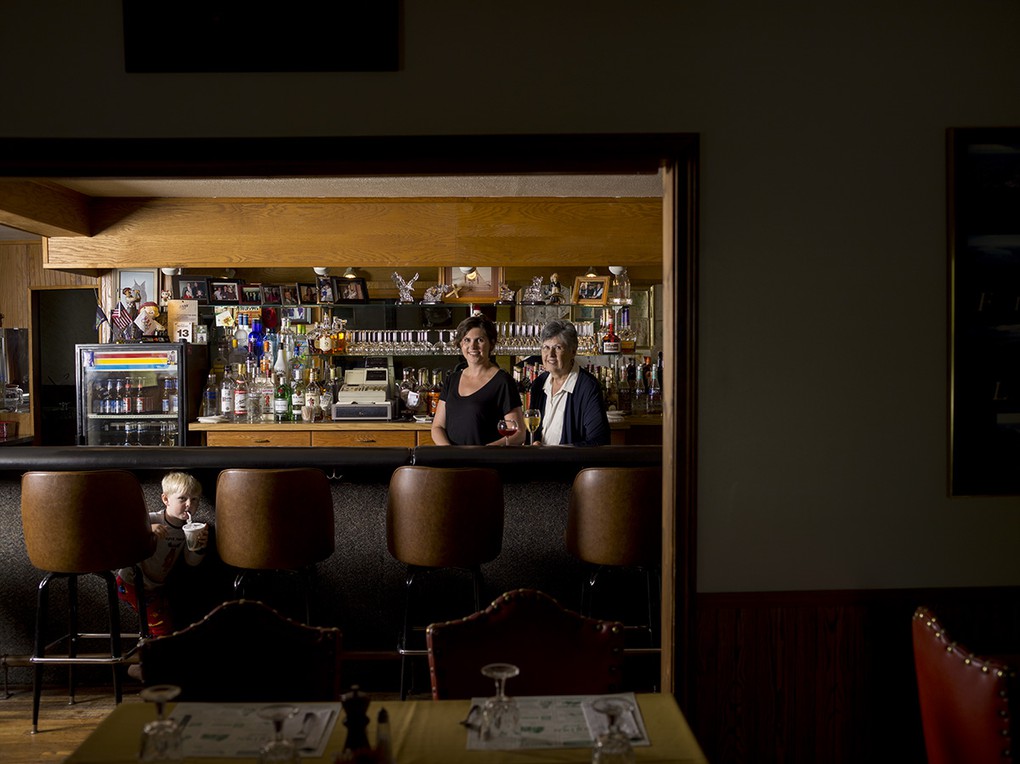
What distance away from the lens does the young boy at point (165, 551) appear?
355 cm

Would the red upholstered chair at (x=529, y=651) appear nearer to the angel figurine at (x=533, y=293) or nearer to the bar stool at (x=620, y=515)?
the bar stool at (x=620, y=515)

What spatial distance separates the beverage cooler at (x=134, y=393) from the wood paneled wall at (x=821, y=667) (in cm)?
491

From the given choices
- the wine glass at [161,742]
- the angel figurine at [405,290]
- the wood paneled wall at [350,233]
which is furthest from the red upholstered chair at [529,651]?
the angel figurine at [405,290]

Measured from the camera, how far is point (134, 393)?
20.9 feet

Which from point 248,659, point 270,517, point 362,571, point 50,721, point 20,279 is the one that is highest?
point 20,279

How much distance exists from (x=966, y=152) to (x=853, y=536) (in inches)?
46.2

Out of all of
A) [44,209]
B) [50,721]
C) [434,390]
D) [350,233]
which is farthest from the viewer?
[434,390]

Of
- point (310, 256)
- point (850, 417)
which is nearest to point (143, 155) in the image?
point (850, 417)

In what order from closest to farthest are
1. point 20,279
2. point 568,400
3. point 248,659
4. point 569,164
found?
point 248,659
point 569,164
point 568,400
point 20,279

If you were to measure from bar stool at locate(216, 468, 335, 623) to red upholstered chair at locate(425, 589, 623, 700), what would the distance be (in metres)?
1.40

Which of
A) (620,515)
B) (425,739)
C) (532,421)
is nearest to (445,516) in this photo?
(620,515)

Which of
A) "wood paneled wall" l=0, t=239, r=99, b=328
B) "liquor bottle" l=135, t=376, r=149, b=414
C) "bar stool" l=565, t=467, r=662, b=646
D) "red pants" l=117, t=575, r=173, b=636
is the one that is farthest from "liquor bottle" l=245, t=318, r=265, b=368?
"bar stool" l=565, t=467, r=662, b=646

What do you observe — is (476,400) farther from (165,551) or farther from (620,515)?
(165,551)

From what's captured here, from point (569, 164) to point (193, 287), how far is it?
4.88m
